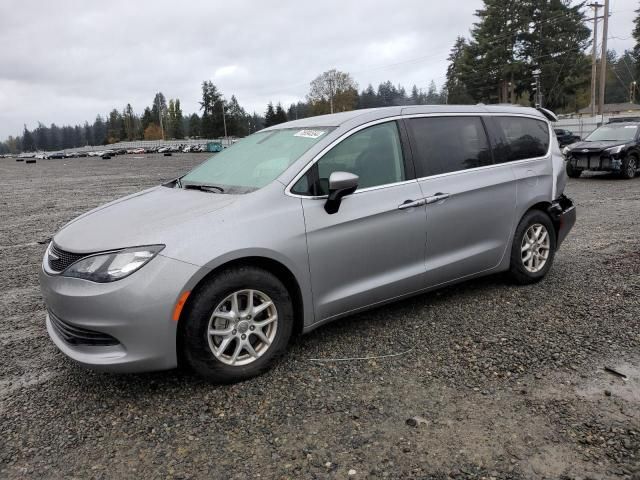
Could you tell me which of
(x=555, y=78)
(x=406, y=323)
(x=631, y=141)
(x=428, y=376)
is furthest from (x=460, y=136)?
(x=555, y=78)

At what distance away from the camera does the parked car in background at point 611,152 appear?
14.4 m

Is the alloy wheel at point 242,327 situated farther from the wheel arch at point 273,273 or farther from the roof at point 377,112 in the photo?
the roof at point 377,112

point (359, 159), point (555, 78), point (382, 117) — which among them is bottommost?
point (359, 159)

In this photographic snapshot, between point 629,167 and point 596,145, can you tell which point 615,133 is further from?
point 629,167

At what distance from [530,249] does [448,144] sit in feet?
4.65

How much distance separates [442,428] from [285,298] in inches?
49.1

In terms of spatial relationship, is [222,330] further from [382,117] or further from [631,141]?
[631,141]

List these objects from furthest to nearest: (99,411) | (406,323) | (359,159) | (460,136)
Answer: (460,136), (406,323), (359,159), (99,411)

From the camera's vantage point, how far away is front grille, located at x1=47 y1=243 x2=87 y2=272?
3.11 m

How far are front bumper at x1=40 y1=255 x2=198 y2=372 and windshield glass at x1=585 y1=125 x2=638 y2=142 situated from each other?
15.5 metres

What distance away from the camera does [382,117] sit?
160 inches

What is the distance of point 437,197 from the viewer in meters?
4.09

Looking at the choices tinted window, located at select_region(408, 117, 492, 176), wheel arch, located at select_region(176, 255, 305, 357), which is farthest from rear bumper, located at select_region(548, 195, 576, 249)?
wheel arch, located at select_region(176, 255, 305, 357)

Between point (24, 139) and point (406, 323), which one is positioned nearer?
point (406, 323)
